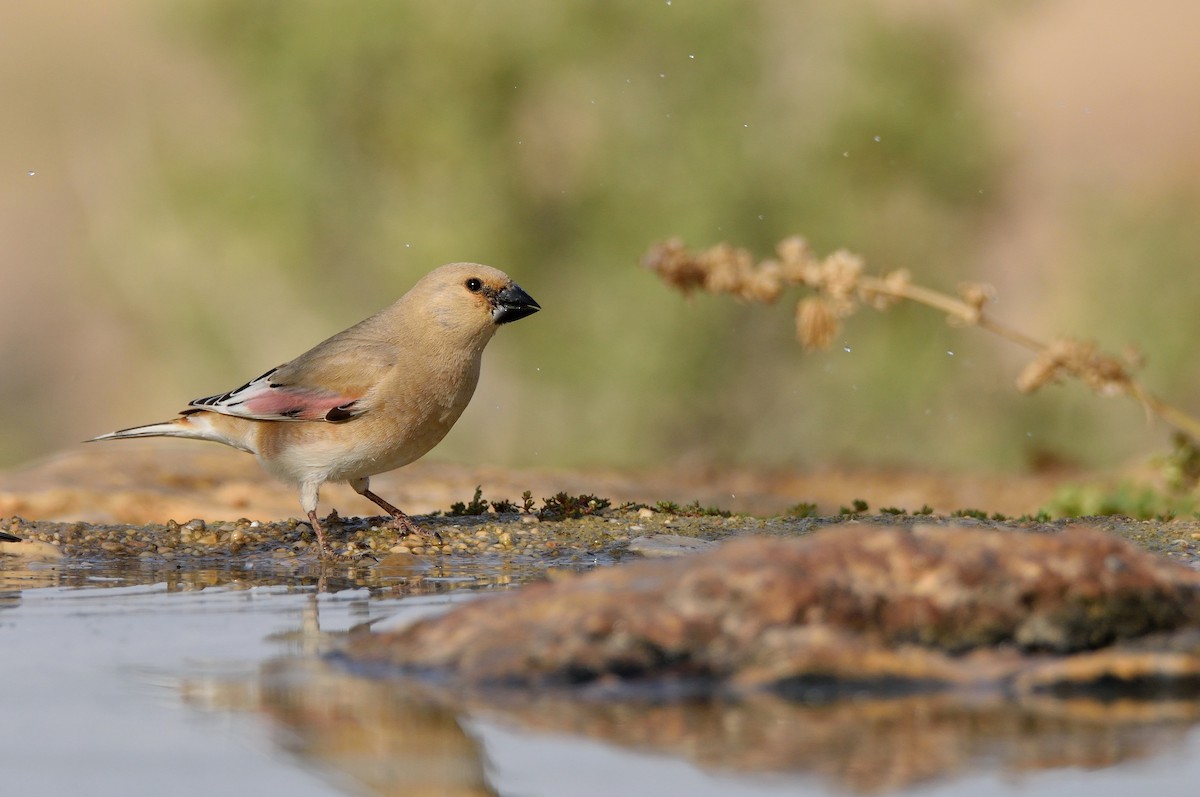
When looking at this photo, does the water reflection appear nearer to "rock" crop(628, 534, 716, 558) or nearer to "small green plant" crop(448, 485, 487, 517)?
"rock" crop(628, 534, 716, 558)

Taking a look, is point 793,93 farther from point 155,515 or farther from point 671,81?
point 155,515

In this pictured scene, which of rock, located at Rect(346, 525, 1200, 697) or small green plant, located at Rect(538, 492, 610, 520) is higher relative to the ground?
small green plant, located at Rect(538, 492, 610, 520)

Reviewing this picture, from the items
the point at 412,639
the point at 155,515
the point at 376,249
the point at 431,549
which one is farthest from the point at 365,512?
the point at 412,639

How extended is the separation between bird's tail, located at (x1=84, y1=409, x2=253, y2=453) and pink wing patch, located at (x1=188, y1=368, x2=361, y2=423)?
3.3 inches

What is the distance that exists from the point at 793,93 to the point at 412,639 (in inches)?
441

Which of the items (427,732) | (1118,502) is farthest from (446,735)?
(1118,502)

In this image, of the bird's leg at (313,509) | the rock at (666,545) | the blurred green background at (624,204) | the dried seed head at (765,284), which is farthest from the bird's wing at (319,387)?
the blurred green background at (624,204)

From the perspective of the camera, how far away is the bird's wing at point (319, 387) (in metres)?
6.21

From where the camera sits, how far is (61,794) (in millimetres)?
2602

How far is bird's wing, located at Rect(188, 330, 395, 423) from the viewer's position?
6.21 meters

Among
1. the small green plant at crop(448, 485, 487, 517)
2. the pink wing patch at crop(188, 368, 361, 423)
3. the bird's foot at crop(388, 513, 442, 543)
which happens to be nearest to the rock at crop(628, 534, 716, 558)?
the bird's foot at crop(388, 513, 442, 543)

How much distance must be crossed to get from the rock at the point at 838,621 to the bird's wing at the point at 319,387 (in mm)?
2654

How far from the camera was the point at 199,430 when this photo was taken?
6.81 m

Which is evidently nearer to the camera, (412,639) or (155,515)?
(412,639)
